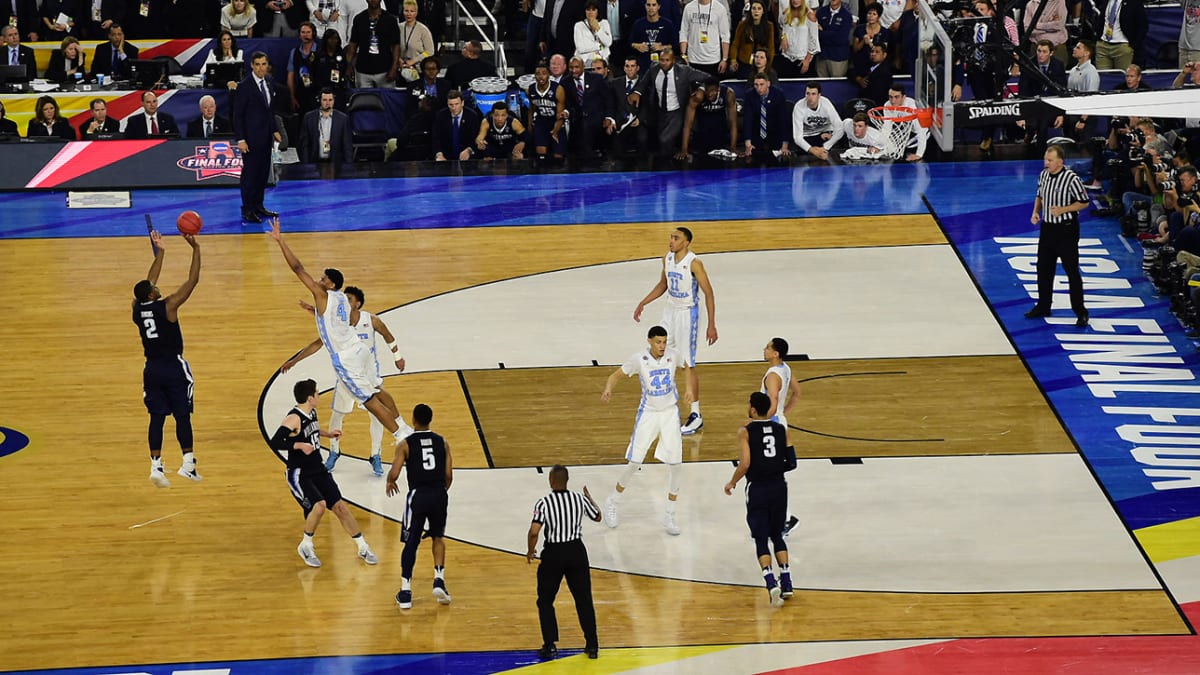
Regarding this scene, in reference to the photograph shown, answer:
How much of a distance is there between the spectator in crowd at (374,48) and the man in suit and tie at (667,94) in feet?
12.7

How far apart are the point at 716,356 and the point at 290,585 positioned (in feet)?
20.2

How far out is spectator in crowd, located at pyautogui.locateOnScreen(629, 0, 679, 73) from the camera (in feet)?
84.1

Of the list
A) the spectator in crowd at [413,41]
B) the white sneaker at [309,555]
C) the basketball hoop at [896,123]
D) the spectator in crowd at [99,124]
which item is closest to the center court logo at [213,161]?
the spectator in crowd at [99,124]

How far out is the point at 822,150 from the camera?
24.8 metres

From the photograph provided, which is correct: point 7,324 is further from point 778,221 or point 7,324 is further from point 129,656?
point 778,221

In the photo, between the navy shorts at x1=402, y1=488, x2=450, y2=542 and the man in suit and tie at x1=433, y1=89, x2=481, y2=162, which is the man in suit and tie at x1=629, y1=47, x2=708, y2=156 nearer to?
the man in suit and tie at x1=433, y1=89, x2=481, y2=162

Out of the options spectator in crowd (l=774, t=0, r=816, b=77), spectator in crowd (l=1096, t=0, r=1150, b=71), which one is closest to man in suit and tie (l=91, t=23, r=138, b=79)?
spectator in crowd (l=774, t=0, r=816, b=77)

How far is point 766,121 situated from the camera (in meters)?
25.0

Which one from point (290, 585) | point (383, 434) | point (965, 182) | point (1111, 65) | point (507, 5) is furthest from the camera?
point (507, 5)

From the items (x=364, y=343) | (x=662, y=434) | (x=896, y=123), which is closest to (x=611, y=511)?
(x=662, y=434)

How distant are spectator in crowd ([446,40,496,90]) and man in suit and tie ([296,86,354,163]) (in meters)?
1.76

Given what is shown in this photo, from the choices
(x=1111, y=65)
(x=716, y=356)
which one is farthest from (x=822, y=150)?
(x=716, y=356)

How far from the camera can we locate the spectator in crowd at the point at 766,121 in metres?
24.8

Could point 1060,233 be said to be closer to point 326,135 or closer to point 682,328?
point 682,328
